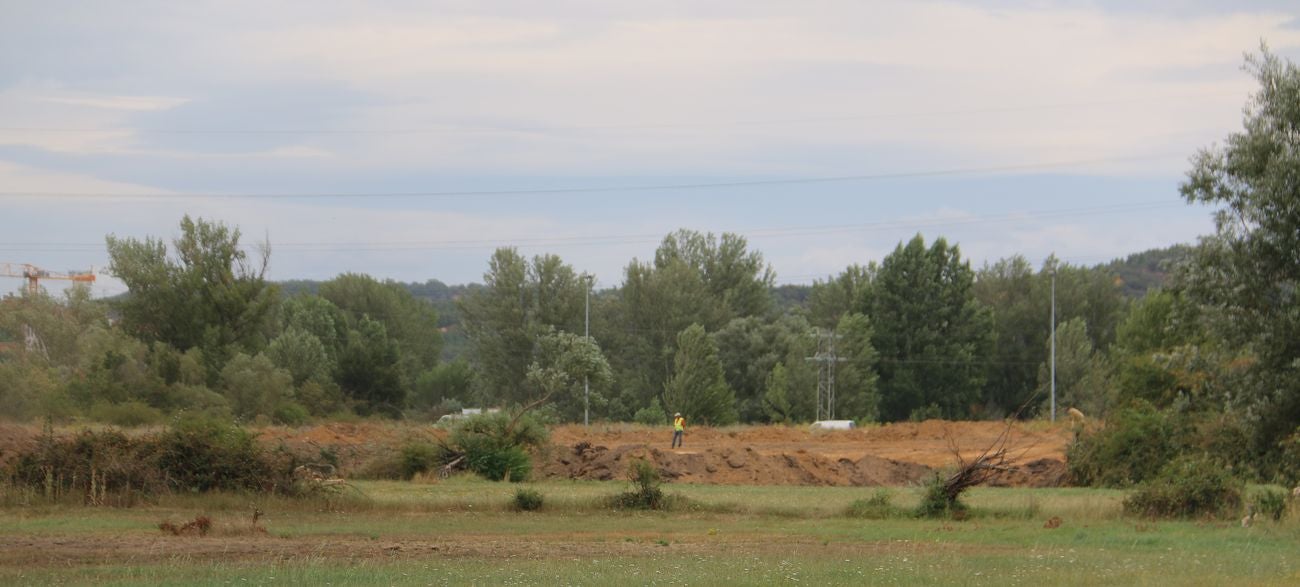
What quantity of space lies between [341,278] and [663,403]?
109ft

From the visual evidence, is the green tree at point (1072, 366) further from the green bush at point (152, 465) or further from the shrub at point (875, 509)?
the green bush at point (152, 465)

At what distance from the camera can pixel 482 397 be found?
107 m

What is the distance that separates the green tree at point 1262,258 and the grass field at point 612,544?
2547mm

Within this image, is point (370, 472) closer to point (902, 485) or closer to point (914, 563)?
point (902, 485)

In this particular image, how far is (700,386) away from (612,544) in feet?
238

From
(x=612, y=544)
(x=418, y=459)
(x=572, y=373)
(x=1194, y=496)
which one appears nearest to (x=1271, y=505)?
(x=1194, y=496)

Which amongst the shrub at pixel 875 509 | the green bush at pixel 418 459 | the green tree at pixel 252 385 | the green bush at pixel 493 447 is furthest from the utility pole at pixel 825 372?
the shrub at pixel 875 509

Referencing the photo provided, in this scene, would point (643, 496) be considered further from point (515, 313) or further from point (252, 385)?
point (515, 313)

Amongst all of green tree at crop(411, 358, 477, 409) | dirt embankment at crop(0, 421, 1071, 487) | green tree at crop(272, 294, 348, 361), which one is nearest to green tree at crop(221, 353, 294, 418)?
dirt embankment at crop(0, 421, 1071, 487)

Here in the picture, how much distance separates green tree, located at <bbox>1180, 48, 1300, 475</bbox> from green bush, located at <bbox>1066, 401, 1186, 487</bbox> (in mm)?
17224

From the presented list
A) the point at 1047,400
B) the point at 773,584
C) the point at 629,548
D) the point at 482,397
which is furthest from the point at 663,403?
the point at 773,584

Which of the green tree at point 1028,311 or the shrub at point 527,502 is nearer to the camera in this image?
the shrub at point 527,502

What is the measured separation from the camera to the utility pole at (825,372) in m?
88.8

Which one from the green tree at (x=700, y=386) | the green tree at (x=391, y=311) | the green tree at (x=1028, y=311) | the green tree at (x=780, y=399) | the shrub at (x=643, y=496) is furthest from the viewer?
the green tree at (x=391, y=311)
